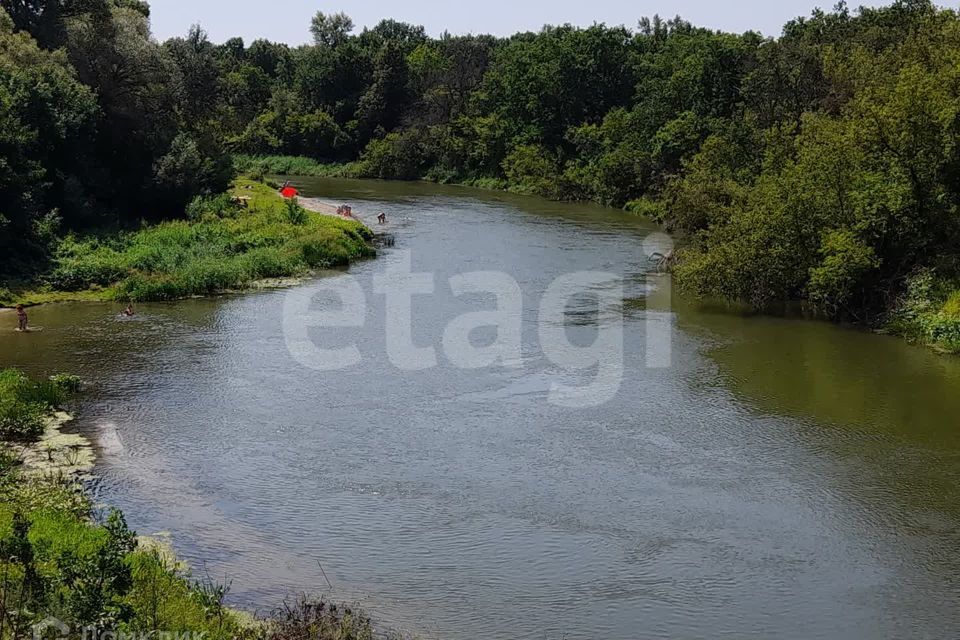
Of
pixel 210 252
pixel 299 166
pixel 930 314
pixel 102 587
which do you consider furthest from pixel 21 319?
pixel 299 166

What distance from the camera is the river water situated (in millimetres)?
15570

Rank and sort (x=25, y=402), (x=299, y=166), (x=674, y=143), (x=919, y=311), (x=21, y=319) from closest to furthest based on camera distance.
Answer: (x=25, y=402), (x=21, y=319), (x=919, y=311), (x=674, y=143), (x=299, y=166)

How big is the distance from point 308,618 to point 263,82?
111 m

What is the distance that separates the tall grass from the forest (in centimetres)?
169

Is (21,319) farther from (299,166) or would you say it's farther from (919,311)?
(299,166)

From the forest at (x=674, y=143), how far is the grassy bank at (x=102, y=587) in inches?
851

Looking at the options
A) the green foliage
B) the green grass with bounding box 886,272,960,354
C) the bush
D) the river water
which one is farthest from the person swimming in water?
the green grass with bounding box 886,272,960,354

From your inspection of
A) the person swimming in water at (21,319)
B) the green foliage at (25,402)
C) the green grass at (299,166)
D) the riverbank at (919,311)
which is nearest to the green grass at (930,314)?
the riverbank at (919,311)

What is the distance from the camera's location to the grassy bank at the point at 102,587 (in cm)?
1180

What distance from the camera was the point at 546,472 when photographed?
2053 cm

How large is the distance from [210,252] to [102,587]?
30255mm

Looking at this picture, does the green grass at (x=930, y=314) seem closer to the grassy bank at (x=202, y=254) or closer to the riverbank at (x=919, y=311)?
the riverbank at (x=919, y=311)

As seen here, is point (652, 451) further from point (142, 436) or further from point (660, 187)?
point (660, 187)

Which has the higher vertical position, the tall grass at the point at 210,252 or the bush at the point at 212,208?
the bush at the point at 212,208
